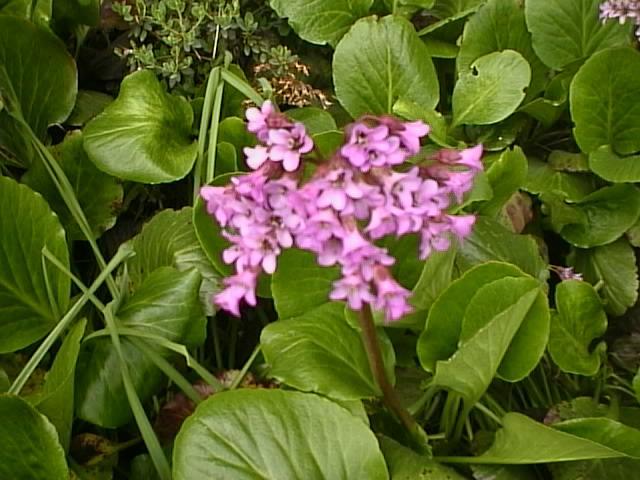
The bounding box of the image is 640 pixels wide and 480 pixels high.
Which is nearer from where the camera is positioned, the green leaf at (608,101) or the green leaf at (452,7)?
the green leaf at (608,101)

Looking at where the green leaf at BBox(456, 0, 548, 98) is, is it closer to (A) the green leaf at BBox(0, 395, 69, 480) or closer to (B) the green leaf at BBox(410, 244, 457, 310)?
(B) the green leaf at BBox(410, 244, 457, 310)

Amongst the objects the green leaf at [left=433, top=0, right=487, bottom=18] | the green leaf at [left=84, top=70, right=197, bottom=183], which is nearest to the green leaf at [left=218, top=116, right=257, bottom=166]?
the green leaf at [left=84, top=70, right=197, bottom=183]

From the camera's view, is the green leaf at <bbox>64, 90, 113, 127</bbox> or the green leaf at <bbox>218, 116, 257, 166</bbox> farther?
the green leaf at <bbox>64, 90, 113, 127</bbox>

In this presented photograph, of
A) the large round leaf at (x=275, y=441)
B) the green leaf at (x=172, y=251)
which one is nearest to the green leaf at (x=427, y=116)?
the green leaf at (x=172, y=251)

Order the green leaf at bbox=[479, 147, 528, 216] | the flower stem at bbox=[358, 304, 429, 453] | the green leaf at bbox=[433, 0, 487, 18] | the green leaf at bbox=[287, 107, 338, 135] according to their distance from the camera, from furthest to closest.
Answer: the green leaf at bbox=[433, 0, 487, 18] < the green leaf at bbox=[287, 107, 338, 135] < the green leaf at bbox=[479, 147, 528, 216] < the flower stem at bbox=[358, 304, 429, 453]

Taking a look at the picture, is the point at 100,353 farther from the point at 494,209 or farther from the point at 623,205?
the point at 623,205

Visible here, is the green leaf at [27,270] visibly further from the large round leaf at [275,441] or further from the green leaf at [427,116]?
the green leaf at [427,116]
